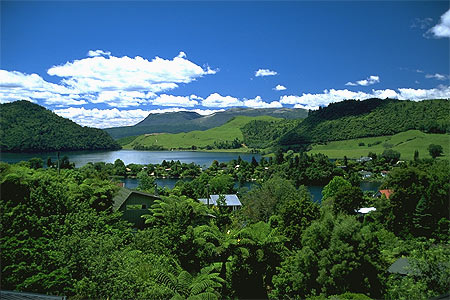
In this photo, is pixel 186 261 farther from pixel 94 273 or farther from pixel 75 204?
pixel 94 273

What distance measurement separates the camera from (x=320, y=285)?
10727 mm

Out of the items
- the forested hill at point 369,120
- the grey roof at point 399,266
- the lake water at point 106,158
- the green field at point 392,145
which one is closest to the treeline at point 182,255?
the grey roof at point 399,266

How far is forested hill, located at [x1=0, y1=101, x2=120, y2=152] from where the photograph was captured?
97.9 meters

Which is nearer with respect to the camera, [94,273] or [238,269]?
Result: [94,273]

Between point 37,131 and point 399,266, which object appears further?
point 37,131

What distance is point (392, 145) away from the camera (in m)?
115

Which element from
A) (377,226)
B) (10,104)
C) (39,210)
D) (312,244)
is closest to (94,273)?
(39,210)

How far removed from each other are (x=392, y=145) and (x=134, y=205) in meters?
114

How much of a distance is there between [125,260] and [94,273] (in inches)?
32.4

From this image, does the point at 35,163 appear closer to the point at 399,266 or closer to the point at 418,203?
the point at 418,203

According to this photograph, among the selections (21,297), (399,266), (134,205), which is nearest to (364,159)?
(399,266)

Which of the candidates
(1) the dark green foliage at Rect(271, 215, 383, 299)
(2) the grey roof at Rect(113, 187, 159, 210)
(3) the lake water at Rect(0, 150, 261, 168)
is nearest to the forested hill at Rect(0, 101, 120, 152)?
(3) the lake water at Rect(0, 150, 261, 168)

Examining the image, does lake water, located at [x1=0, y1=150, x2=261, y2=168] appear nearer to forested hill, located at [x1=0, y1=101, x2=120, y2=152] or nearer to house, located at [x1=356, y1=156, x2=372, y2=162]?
forested hill, located at [x1=0, y1=101, x2=120, y2=152]

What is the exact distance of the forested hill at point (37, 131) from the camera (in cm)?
9794
